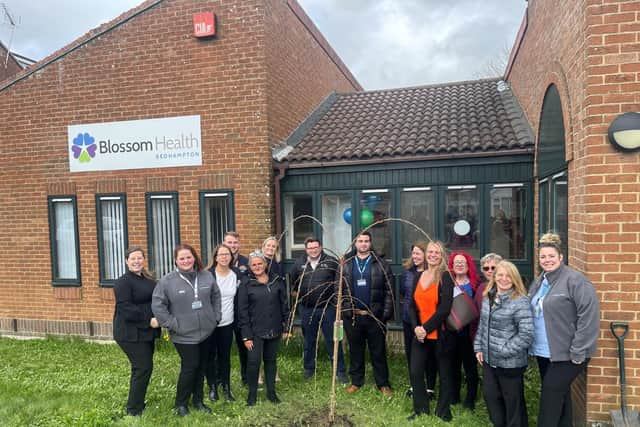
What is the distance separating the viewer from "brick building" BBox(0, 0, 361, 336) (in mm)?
6871

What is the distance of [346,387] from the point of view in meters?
5.07

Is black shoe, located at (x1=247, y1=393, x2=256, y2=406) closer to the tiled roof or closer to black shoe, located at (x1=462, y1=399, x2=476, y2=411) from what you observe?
black shoe, located at (x1=462, y1=399, x2=476, y2=411)

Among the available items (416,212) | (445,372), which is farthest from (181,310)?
(416,212)

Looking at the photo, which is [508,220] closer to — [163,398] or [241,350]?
[241,350]

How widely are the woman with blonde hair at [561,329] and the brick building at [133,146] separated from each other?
168 inches

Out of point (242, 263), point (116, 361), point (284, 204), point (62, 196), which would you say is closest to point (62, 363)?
point (116, 361)

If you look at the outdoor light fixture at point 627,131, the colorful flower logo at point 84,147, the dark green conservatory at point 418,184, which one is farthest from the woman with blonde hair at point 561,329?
the colorful flower logo at point 84,147

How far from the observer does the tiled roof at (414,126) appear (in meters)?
6.32

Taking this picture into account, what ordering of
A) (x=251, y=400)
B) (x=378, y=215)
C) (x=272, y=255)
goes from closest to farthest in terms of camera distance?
1. (x=251, y=400)
2. (x=272, y=255)
3. (x=378, y=215)

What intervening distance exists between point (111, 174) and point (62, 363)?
3119 mm

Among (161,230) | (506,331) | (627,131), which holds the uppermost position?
(627,131)

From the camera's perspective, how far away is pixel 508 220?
20.4ft

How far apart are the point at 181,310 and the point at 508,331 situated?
3.06 meters

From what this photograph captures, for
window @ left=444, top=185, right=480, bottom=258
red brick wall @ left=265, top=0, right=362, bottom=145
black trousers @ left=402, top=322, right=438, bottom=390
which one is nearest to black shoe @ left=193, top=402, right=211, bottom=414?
black trousers @ left=402, top=322, right=438, bottom=390
